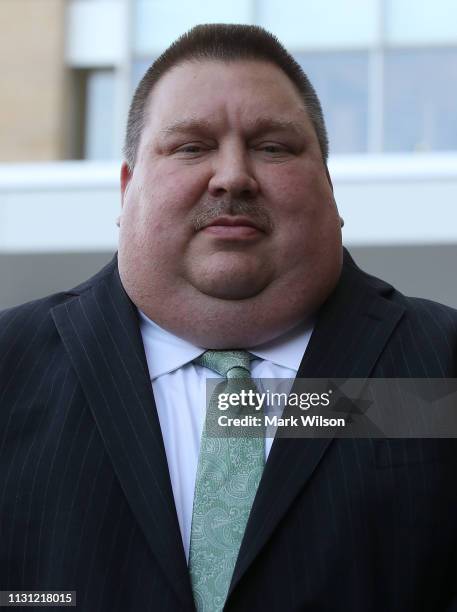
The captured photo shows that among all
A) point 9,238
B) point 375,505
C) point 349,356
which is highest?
point 9,238

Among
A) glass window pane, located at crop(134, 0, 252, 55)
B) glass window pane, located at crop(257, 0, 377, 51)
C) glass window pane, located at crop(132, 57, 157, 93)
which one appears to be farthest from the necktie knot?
glass window pane, located at crop(132, 57, 157, 93)

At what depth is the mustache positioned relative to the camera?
1857 millimetres

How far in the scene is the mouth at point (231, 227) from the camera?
1.86m

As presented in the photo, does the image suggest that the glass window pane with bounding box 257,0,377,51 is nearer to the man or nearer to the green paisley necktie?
the man

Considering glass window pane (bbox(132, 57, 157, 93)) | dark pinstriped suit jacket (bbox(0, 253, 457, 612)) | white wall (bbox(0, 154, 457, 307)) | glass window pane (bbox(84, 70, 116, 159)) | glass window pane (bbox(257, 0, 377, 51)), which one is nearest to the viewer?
dark pinstriped suit jacket (bbox(0, 253, 457, 612))

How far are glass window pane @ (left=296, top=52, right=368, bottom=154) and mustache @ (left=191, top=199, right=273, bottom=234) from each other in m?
4.95

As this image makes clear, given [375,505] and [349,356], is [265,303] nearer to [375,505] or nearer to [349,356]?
[349,356]

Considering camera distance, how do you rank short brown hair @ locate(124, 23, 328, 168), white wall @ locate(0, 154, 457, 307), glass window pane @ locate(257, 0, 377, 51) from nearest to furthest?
A: short brown hair @ locate(124, 23, 328, 168)
white wall @ locate(0, 154, 457, 307)
glass window pane @ locate(257, 0, 377, 51)

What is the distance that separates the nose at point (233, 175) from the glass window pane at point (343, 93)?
16.2 feet

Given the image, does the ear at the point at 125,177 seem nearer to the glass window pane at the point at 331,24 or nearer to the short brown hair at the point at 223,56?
the short brown hair at the point at 223,56

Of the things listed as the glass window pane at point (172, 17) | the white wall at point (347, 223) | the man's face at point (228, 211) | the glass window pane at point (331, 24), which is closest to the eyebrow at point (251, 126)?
the man's face at point (228, 211)

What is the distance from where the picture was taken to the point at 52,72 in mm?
7133

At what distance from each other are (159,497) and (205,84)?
0.82 metres

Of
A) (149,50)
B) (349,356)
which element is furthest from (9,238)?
(349,356)
